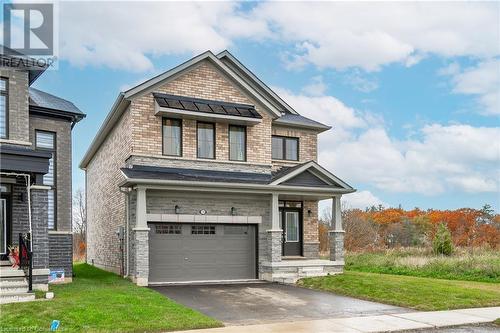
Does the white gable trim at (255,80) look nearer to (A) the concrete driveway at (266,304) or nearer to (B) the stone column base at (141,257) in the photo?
(B) the stone column base at (141,257)

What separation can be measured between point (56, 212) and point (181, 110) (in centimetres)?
560

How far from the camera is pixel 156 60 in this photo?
2084 cm

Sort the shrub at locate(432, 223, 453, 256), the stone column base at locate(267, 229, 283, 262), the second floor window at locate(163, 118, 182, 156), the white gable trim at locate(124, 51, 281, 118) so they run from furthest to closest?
the shrub at locate(432, 223, 453, 256) < the second floor window at locate(163, 118, 182, 156) < the stone column base at locate(267, 229, 283, 262) < the white gable trim at locate(124, 51, 281, 118)

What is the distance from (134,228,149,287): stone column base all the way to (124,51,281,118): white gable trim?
16.4ft

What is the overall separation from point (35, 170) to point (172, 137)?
622 centimetres

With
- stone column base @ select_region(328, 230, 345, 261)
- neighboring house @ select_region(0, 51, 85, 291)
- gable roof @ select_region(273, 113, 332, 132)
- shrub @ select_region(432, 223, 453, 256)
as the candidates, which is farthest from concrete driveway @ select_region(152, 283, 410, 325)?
shrub @ select_region(432, 223, 453, 256)

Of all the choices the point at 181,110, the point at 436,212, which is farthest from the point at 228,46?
the point at 436,212

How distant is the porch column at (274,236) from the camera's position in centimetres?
1873

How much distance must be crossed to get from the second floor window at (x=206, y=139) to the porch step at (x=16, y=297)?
342 inches

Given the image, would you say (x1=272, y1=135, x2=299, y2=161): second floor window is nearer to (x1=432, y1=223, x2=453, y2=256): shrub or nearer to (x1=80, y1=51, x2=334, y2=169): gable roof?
(x1=80, y1=51, x2=334, y2=169): gable roof

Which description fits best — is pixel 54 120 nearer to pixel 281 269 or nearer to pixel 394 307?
pixel 281 269

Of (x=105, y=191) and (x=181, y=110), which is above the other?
(x=181, y=110)

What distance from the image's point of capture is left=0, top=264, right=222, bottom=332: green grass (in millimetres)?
9586

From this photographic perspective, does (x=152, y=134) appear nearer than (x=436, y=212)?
Yes
